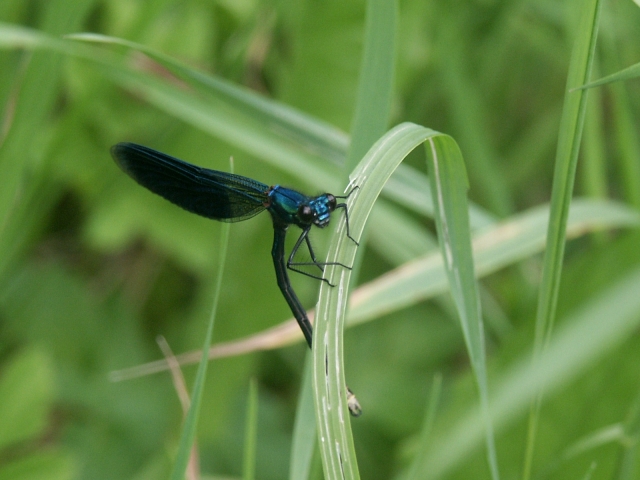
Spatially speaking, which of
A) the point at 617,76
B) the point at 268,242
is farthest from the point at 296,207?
the point at 268,242

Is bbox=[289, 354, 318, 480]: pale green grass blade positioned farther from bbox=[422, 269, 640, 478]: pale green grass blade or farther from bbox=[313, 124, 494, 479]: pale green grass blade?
bbox=[422, 269, 640, 478]: pale green grass blade

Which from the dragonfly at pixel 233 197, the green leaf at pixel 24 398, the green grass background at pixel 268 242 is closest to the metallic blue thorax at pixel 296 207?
the dragonfly at pixel 233 197

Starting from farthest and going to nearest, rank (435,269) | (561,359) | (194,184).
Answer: (194,184)
(435,269)
(561,359)

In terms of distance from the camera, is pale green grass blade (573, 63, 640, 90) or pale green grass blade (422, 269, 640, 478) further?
pale green grass blade (422, 269, 640, 478)

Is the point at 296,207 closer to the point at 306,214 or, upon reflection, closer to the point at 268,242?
the point at 306,214

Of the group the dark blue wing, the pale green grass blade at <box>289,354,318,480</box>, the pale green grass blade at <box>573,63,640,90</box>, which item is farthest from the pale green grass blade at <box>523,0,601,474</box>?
the dark blue wing

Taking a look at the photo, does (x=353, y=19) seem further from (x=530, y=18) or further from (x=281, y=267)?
(x=530, y=18)

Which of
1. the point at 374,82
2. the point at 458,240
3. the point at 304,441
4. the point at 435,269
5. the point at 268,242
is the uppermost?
the point at 268,242
